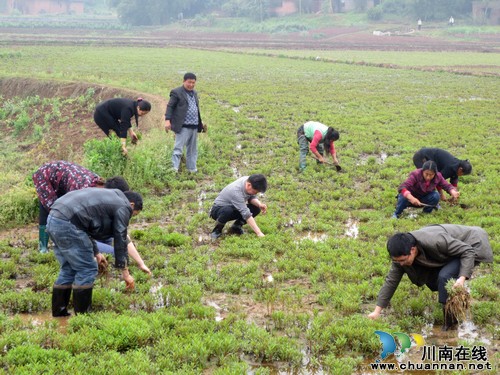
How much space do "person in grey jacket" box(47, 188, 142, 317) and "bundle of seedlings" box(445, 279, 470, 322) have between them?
3.35 meters

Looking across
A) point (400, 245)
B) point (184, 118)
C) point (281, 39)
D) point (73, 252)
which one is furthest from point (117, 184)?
point (281, 39)

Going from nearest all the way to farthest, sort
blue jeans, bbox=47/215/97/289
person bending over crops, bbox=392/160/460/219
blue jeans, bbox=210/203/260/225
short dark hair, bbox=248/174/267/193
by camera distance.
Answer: blue jeans, bbox=47/215/97/289, short dark hair, bbox=248/174/267/193, blue jeans, bbox=210/203/260/225, person bending over crops, bbox=392/160/460/219

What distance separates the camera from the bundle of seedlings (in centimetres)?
571

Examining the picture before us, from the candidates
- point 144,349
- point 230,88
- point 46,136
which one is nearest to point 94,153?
point 144,349

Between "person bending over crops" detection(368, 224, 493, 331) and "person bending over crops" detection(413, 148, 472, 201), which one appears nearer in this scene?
"person bending over crops" detection(368, 224, 493, 331)

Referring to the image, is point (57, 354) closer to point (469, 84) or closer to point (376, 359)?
point (376, 359)

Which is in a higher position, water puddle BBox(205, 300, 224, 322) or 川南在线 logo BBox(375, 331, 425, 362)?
water puddle BBox(205, 300, 224, 322)

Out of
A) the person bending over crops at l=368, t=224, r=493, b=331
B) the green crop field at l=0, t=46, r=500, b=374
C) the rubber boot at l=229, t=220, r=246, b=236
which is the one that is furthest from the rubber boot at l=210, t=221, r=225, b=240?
the person bending over crops at l=368, t=224, r=493, b=331

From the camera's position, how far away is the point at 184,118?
469 inches

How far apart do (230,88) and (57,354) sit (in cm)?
2185

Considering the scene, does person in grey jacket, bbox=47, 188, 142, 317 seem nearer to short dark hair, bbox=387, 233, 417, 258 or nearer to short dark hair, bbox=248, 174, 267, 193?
short dark hair, bbox=248, 174, 267, 193

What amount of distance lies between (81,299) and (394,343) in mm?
3248

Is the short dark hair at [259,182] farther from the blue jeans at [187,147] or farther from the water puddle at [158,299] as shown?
the blue jeans at [187,147]

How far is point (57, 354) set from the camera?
525cm
